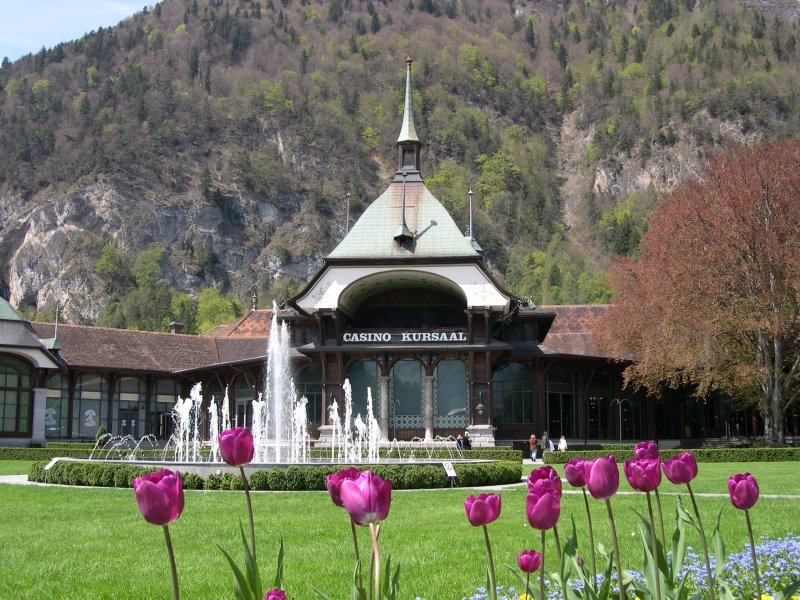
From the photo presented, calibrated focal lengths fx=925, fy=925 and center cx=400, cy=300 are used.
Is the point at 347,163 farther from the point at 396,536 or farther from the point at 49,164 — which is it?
the point at 396,536

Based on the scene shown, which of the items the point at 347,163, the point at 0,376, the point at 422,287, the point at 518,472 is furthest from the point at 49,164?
the point at 518,472

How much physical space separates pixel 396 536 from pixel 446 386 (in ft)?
99.0

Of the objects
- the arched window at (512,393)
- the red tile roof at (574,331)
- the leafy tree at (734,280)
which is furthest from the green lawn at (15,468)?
the leafy tree at (734,280)

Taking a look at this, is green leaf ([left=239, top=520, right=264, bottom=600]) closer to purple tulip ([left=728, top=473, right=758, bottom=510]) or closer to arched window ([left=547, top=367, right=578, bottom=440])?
purple tulip ([left=728, top=473, right=758, bottom=510])

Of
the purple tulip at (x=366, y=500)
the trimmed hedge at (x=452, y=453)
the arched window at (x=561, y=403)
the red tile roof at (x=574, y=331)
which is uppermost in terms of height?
the red tile roof at (x=574, y=331)

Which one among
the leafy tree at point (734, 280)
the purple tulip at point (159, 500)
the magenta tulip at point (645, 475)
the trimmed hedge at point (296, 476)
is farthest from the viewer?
the leafy tree at point (734, 280)

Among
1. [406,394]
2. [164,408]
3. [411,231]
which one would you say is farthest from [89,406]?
[411,231]

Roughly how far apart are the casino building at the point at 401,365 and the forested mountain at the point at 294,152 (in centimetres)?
5542

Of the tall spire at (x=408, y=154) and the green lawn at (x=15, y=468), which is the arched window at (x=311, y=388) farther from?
the green lawn at (x=15, y=468)

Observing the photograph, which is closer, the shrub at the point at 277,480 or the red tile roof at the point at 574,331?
the shrub at the point at 277,480

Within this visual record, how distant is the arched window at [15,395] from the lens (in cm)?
4647

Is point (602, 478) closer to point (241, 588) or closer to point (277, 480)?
point (241, 588)

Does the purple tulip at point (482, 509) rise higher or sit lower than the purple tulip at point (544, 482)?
lower

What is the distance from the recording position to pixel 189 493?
20641mm
